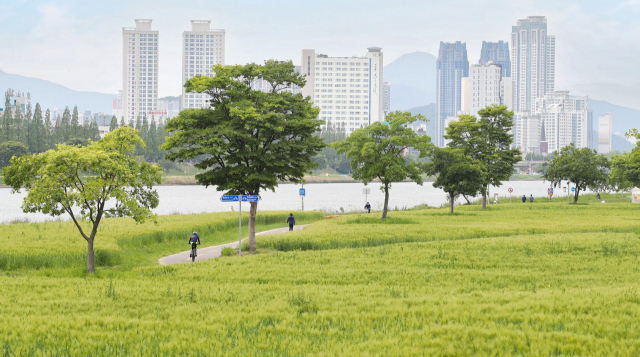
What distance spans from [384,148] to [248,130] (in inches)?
780

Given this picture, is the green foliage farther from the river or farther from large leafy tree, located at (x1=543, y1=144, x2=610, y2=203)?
large leafy tree, located at (x1=543, y1=144, x2=610, y2=203)

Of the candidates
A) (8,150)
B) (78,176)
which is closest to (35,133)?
(8,150)

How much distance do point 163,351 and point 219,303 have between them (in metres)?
4.82

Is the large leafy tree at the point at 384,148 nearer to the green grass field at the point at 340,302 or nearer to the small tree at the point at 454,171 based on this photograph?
the small tree at the point at 454,171

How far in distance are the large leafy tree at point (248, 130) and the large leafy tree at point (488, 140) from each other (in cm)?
3845

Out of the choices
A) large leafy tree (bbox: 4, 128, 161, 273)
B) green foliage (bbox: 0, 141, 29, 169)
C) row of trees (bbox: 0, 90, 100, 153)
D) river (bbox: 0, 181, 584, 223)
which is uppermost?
row of trees (bbox: 0, 90, 100, 153)

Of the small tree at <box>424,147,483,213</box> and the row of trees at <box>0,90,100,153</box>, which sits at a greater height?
the row of trees at <box>0,90,100,153</box>

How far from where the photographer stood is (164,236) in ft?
125

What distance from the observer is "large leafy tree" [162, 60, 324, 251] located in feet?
110

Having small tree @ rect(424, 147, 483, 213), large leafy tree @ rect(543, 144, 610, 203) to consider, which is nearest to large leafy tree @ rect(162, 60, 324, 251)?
small tree @ rect(424, 147, 483, 213)

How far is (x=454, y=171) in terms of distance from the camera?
61.3m

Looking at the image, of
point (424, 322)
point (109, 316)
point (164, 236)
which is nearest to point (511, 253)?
point (424, 322)

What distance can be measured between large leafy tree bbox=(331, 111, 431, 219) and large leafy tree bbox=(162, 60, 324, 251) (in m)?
13.9

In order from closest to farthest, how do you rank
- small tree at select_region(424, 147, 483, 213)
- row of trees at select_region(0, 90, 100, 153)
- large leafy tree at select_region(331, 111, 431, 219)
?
large leafy tree at select_region(331, 111, 431, 219) < small tree at select_region(424, 147, 483, 213) < row of trees at select_region(0, 90, 100, 153)
